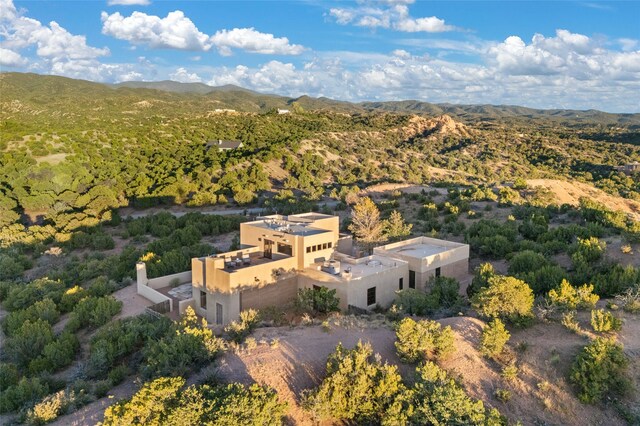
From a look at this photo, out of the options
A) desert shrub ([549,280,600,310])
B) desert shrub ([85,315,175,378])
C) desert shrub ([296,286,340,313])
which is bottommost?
desert shrub ([85,315,175,378])

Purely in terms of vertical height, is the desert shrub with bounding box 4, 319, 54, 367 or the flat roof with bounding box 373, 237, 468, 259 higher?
the flat roof with bounding box 373, 237, 468, 259

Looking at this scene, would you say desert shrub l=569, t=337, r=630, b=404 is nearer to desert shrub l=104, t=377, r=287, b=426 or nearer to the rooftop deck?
desert shrub l=104, t=377, r=287, b=426

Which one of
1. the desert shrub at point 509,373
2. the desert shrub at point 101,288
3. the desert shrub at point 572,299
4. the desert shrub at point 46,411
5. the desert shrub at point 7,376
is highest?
the desert shrub at point 572,299

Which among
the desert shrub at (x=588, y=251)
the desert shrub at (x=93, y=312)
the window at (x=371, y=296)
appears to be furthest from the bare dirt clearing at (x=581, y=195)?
the desert shrub at (x=93, y=312)

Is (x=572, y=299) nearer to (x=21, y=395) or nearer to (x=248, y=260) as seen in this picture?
(x=248, y=260)

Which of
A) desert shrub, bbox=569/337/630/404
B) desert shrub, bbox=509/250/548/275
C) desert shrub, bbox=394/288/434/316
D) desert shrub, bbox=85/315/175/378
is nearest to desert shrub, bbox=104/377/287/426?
desert shrub, bbox=85/315/175/378

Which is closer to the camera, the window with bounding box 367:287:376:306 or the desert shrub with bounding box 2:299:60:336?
the desert shrub with bounding box 2:299:60:336

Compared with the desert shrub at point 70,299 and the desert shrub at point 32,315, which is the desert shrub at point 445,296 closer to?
the desert shrub at point 32,315
